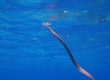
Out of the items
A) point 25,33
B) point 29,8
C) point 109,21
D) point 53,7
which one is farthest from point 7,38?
point 109,21

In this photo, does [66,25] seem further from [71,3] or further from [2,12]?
[2,12]

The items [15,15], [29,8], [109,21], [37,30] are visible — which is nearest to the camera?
[29,8]

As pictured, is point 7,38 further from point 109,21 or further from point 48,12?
point 109,21

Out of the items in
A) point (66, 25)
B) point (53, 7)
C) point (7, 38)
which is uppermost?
point (7, 38)

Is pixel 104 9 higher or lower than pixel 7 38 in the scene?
lower

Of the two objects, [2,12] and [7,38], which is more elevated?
[7,38]

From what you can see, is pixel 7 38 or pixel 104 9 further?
pixel 7 38

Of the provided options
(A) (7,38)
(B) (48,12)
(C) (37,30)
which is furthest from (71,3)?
(A) (7,38)

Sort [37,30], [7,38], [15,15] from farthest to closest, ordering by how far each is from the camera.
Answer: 1. [7,38]
2. [37,30]
3. [15,15]

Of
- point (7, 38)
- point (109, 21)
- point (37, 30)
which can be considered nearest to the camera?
point (109, 21)

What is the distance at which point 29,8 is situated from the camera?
50.2ft

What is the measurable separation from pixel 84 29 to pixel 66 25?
3121 millimetres

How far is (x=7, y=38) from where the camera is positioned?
2483cm

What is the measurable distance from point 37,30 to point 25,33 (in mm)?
2214
